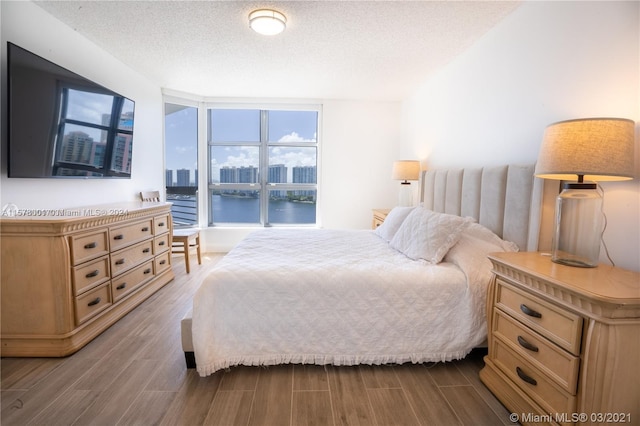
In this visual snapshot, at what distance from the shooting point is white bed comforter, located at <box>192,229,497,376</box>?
1.61 metres

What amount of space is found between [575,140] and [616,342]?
84 centimetres

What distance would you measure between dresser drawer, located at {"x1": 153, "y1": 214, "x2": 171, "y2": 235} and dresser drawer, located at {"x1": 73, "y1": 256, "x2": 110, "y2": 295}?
0.77m

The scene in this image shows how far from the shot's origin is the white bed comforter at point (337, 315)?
5.28 ft

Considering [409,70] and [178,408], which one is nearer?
[178,408]

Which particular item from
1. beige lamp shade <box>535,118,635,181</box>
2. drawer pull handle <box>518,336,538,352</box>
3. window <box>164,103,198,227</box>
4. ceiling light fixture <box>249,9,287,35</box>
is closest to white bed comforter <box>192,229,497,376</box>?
drawer pull handle <box>518,336,538,352</box>

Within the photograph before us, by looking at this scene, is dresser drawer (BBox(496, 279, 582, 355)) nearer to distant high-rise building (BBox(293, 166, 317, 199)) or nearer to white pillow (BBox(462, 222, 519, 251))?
white pillow (BBox(462, 222, 519, 251))

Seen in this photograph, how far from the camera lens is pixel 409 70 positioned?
3.16 m

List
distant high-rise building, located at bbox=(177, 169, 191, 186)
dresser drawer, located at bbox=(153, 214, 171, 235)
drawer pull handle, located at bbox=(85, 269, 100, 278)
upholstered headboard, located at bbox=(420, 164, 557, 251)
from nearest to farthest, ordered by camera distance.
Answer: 1. upholstered headboard, located at bbox=(420, 164, 557, 251)
2. drawer pull handle, located at bbox=(85, 269, 100, 278)
3. dresser drawer, located at bbox=(153, 214, 171, 235)
4. distant high-rise building, located at bbox=(177, 169, 191, 186)

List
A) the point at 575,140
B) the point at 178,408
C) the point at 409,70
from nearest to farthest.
→ the point at 575,140 < the point at 178,408 < the point at 409,70

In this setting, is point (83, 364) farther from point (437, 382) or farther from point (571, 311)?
point (571, 311)

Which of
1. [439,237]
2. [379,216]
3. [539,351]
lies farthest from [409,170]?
[539,351]

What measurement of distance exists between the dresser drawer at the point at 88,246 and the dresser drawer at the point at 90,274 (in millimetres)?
48

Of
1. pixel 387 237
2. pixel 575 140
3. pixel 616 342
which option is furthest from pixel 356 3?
pixel 616 342

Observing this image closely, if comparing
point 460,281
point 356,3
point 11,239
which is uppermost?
point 356,3
